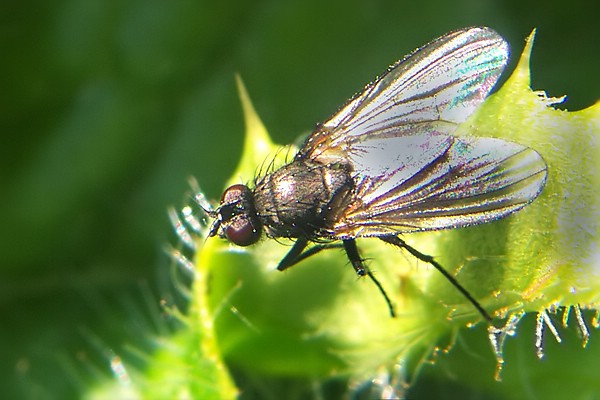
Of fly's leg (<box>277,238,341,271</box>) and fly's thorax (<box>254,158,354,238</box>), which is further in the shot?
fly's thorax (<box>254,158,354,238</box>)

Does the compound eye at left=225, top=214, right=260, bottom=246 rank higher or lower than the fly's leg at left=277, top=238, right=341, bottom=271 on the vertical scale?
higher

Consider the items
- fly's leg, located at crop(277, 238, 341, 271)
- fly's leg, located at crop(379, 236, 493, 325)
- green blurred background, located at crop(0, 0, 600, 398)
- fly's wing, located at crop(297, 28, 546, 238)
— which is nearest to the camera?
fly's leg, located at crop(379, 236, 493, 325)

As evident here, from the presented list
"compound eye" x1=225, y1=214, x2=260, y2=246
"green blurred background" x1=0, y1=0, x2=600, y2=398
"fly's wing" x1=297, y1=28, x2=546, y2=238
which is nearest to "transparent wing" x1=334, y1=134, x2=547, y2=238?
"fly's wing" x1=297, y1=28, x2=546, y2=238

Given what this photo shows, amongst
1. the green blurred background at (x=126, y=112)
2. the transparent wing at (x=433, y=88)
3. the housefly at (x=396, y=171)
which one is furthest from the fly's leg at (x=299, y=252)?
the green blurred background at (x=126, y=112)

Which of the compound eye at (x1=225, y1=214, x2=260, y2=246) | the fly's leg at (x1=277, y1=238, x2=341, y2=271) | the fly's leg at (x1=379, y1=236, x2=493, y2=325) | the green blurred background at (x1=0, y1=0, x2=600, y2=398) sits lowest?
the fly's leg at (x1=379, y1=236, x2=493, y2=325)

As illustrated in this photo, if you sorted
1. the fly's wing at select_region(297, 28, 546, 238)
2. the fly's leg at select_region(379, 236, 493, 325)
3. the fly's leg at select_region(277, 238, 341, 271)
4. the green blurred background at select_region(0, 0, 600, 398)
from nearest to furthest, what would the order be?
the fly's leg at select_region(379, 236, 493, 325) → the fly's wing at select_region(297, 28, 546, 238) → the fly's leg at select_region(277, 238, 341, 271) → the green blurred background at select_region(0, 0, 600, 398)

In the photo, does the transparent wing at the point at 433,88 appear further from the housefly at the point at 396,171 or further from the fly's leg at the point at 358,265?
the fly's leg at the point at 358,265

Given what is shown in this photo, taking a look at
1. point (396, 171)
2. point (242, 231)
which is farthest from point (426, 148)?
point (242, 231)

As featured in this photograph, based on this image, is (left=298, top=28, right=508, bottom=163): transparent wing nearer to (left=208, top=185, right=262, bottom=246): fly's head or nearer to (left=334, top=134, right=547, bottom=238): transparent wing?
(left=334, top=134, right=547, bottom=238): transparent wing
